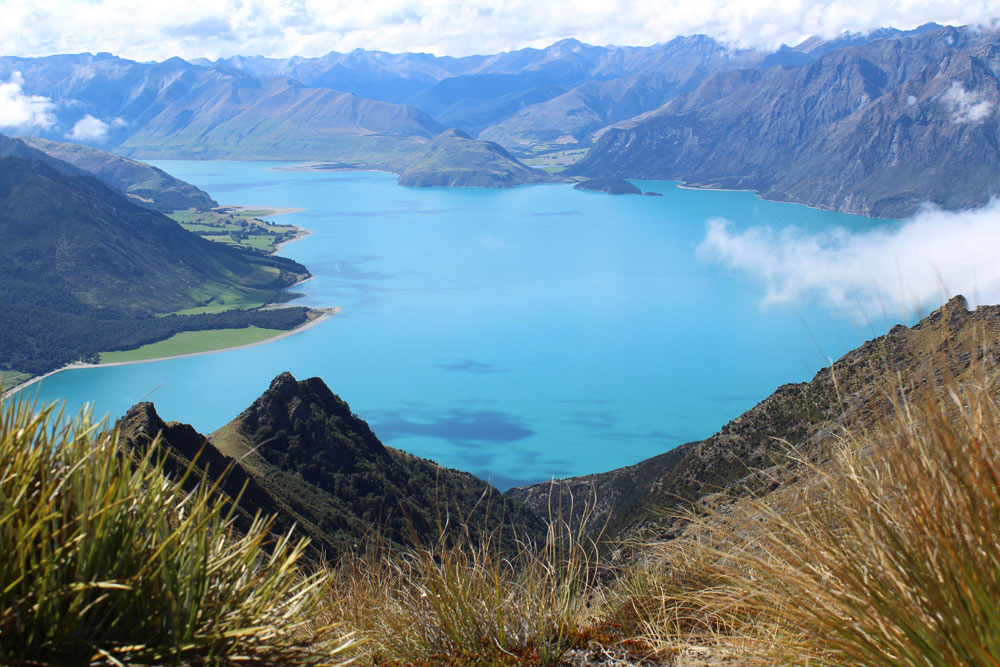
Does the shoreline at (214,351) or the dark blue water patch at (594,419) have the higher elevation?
the shoreline at (214,351)

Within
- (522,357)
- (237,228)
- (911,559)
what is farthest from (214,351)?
(911,559)

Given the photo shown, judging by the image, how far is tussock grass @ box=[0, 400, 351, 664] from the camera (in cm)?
296

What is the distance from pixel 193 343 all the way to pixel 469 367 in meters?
32.9

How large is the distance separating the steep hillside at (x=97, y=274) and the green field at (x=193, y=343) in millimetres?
1665

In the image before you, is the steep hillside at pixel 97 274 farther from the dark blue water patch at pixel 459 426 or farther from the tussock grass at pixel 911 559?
the tussock grass at pixel 911 559

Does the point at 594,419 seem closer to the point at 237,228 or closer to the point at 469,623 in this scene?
the point at 469,623

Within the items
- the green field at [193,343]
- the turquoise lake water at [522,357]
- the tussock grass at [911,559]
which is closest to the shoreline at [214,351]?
the green field at [193,343]

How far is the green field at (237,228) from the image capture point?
150125 mm

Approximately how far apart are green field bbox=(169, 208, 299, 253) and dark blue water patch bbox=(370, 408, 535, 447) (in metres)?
81.5

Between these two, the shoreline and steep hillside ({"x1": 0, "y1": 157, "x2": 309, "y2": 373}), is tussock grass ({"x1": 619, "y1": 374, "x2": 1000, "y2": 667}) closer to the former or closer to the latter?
the shoreline

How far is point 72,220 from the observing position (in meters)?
124

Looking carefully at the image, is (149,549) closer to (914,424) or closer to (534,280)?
(914,424)

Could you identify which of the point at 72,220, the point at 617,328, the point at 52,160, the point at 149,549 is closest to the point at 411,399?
the point at 617,328

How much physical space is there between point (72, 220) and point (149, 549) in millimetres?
136843
